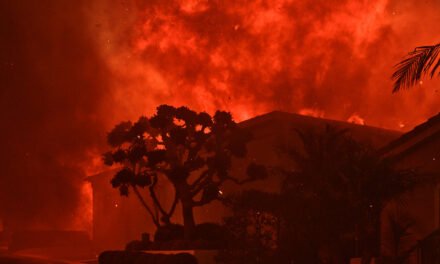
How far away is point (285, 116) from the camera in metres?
24.6

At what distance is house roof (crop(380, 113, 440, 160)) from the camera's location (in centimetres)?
1631

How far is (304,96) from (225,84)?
4.45 metres

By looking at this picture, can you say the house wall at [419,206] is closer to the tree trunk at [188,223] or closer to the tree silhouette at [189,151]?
the tree silhouette at [189,151]

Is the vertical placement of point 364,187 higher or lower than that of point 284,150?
lower

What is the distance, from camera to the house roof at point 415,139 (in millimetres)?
16312

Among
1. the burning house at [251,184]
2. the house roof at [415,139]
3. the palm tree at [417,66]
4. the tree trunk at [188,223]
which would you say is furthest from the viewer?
the tree trunk at [188,223]

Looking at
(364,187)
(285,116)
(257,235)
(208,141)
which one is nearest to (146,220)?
(208,141)

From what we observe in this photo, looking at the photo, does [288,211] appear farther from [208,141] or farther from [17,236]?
[17,236]

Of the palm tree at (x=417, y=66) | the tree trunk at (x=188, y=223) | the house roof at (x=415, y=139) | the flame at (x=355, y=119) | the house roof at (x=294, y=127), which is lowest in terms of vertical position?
the tree trunk at (x=188, y=223)

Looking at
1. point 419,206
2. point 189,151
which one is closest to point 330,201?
point 419,206

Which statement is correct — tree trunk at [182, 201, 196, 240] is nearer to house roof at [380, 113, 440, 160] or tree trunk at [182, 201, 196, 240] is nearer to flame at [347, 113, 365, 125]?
house roof at [380, 113, 440, 160]

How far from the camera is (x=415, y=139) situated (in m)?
16.6

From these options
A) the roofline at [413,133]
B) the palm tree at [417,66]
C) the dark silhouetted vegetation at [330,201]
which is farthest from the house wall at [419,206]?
the palm tree at [417,66]

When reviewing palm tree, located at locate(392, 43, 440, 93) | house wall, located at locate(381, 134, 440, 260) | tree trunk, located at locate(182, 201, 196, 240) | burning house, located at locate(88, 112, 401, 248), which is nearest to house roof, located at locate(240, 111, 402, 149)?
burning house, located at locate(88, 112, 401, 248)
